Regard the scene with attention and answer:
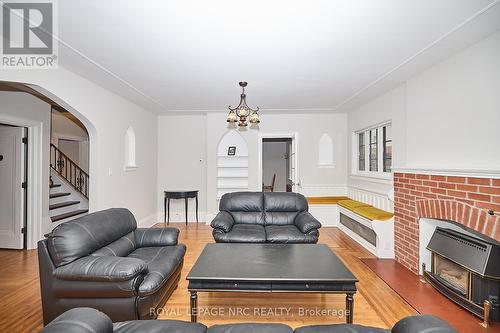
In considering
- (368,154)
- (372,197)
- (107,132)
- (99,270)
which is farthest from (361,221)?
(107,132)

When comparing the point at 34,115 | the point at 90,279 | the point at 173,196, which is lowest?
the point at 90,279

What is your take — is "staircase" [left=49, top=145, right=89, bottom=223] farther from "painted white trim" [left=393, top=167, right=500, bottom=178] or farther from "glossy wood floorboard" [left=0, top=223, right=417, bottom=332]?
"painted white trim" [left=393, top=167, right=500, bottom=178]

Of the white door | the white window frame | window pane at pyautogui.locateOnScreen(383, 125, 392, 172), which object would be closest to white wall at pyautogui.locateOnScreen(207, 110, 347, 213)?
the white window frame

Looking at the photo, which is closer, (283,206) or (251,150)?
(283,206)

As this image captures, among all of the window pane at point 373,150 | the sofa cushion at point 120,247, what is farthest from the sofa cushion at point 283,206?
the sofa cushion at point 120,247

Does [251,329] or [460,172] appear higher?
[460,172]

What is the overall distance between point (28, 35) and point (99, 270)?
7.73 feet

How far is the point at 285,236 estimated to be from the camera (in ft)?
11.5

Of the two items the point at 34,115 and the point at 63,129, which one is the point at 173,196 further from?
the point at 63,129

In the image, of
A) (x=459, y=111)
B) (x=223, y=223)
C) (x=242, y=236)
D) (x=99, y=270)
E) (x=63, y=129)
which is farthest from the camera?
(x=63, y=129)

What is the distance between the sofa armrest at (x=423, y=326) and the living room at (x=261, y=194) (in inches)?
0.5

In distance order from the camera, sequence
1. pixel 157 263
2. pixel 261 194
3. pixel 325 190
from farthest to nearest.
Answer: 1. pixel 325 190
2. pixel 261 194
3. pixel 157 263

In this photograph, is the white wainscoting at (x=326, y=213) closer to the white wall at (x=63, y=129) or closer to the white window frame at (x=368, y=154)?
the white window frame at (x=368, y=154)

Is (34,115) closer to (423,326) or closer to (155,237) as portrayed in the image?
(155,237)
